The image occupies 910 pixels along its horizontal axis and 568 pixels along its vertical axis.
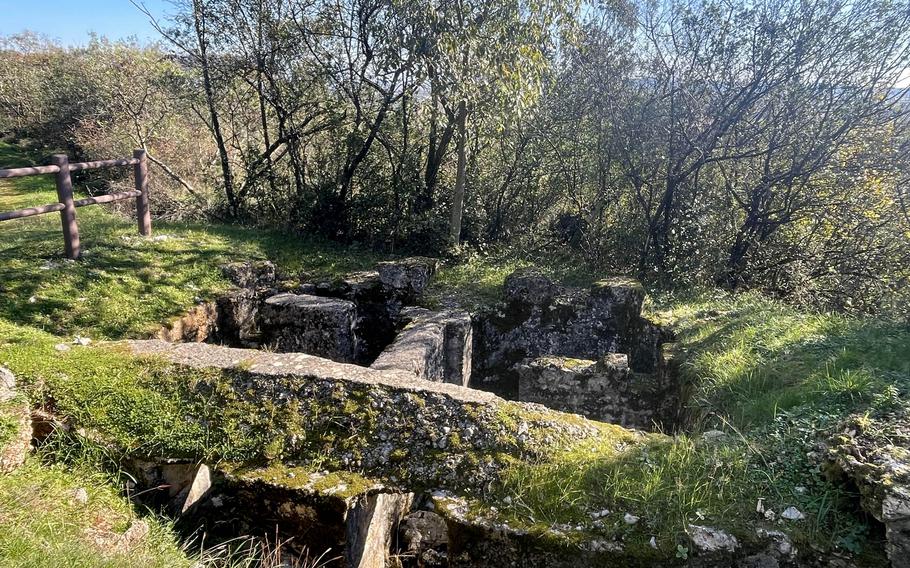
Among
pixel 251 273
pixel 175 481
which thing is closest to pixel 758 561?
pixel 175 481

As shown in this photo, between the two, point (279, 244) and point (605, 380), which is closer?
point (605, 380)

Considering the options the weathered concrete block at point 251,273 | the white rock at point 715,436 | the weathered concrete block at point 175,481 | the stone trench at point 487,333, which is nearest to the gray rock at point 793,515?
the white rock at point 715,436

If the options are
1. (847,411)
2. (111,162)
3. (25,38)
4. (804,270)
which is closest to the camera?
(847,411)

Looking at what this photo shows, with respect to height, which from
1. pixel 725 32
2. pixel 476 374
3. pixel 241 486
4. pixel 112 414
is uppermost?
pixel 725 32

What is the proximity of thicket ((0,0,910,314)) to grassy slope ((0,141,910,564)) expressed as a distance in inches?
71.5

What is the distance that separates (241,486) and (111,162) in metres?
5.50

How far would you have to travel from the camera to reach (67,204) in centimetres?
582

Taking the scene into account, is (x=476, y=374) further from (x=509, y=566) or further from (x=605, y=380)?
(x=509, y=566)

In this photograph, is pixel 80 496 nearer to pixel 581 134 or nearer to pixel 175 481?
pixel 175 481

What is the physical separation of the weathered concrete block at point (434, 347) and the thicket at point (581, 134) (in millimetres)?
2842

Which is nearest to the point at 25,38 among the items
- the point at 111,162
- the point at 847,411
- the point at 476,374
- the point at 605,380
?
the point at 111,162

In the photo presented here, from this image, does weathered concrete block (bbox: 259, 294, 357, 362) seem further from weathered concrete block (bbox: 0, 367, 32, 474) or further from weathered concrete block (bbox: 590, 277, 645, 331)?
weathered concrete block (bbox: 590, 277, 645, 331)

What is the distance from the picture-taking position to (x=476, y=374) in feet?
20.1

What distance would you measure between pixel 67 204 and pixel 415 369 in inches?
180
